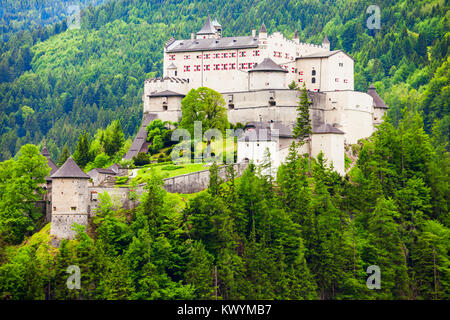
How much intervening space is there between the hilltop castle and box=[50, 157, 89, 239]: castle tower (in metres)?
22.5

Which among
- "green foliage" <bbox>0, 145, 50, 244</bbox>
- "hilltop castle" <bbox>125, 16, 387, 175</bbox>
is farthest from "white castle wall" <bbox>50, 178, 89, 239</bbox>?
"hilltop castle" <bbox>125, 16, 387, 175</bbox>

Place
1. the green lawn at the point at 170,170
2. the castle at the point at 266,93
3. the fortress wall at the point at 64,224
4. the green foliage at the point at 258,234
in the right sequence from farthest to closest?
the castle at the point at 266,93 → the green lawn at the point at 170,170 → the fortress wall at the point at 64,224 → the green foliage at the point at 258,234

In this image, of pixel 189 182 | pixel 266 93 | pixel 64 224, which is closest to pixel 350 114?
pixel 266 93

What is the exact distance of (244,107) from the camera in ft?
274

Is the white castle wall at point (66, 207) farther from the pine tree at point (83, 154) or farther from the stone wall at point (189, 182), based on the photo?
the pine tree at point (83, 154)

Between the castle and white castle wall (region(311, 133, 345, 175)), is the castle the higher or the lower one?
the higher one

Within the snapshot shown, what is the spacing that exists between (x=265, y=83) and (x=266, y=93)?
1880 millimetres

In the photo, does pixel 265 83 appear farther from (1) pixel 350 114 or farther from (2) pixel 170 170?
(2) pixel 170 170

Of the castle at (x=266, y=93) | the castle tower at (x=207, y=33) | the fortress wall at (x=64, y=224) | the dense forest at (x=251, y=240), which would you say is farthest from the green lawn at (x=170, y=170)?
the castle tower at (x=207, y=33)

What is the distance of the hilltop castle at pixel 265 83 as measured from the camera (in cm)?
8244

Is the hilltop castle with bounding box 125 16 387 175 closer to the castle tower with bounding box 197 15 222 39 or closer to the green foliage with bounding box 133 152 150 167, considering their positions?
the green foliage with bounding box 133 152 150 167

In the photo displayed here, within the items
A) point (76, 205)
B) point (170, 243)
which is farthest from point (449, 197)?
point (76, 205)

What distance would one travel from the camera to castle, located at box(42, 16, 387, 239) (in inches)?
2899
